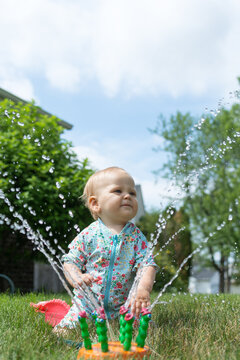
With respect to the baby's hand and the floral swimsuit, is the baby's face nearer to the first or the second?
the floral swimsuit

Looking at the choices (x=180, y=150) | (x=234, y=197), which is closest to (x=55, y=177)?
(x=234, y=197)

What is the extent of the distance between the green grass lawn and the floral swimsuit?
23cm

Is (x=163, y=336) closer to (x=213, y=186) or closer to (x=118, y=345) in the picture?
(x=118, y=345)

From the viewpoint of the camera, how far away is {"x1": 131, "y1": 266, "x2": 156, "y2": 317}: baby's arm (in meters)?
2.45

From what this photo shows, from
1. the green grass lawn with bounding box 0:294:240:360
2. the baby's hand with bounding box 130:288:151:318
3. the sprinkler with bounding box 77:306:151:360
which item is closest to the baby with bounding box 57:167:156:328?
the green grass lawn with bounding box 0:294:240:360

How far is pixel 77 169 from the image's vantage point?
6.99 meters

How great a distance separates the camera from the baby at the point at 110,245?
114 inches

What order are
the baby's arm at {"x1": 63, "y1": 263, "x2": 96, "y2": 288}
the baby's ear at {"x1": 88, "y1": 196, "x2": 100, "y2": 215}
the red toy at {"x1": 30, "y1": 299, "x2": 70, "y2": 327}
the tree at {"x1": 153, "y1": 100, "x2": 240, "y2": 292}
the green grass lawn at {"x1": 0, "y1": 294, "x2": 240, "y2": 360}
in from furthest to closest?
the tree at {"x1": 153, "y1": 100, "x2": 240, "y2": 292}
the red toy at {"x1": 30, "y1": 299, "x2": 70, "y2": 327}
the baby's ear at {"x1": 88, "y1": 196, "x2": 100, "y2": 215}
the baby's arm at {"x1": 63, "y1": 263, "x2": 96, "y2": 288}
the green grass lawn at {"x1": 0, "y1": 294, "x2": 240, "y2": 360}

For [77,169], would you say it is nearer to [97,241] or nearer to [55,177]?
[55,177]

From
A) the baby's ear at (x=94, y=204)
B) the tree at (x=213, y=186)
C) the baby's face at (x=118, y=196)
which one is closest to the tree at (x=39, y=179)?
the baby's ear at (x=94, y=204)

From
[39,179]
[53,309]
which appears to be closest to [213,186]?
[39,179]

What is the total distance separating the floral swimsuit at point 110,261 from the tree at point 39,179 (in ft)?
9.95

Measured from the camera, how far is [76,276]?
8.77ft

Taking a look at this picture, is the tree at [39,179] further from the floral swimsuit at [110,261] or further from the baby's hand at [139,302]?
the baby's hand at [139,302]
